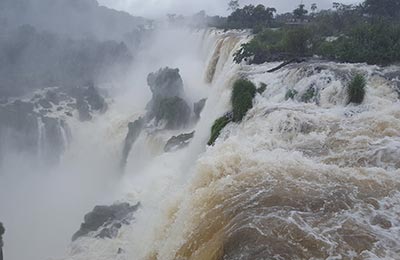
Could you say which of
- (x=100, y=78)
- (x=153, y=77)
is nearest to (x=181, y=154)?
(x=153, y=77)

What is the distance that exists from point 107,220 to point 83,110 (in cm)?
1685

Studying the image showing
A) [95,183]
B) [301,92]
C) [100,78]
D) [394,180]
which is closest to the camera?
[394,180]

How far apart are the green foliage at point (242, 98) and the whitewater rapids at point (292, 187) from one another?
1.00ft

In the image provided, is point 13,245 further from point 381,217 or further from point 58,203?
point 381,217

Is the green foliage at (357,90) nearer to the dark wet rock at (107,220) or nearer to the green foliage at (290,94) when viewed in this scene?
the green foliage at (290,94)

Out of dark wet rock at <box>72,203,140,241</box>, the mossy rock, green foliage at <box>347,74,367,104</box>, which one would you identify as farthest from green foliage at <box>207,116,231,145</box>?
green foliage at <box>347,74,367,104</box>

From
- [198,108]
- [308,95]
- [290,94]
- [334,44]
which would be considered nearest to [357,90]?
[308,95]

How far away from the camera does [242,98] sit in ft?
42.1

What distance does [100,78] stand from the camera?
36.9 meters

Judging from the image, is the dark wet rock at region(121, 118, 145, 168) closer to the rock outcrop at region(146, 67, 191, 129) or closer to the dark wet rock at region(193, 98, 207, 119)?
the rock outcrop at region(146, 67, 191, 129)

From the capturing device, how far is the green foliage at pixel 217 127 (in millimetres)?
12750

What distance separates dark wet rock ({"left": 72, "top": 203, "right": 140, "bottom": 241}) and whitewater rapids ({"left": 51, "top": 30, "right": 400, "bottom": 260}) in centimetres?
32

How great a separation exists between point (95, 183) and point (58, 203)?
2.42 metres

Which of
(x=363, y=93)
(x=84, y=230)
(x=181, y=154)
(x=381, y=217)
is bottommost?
(x=84, y=230)
